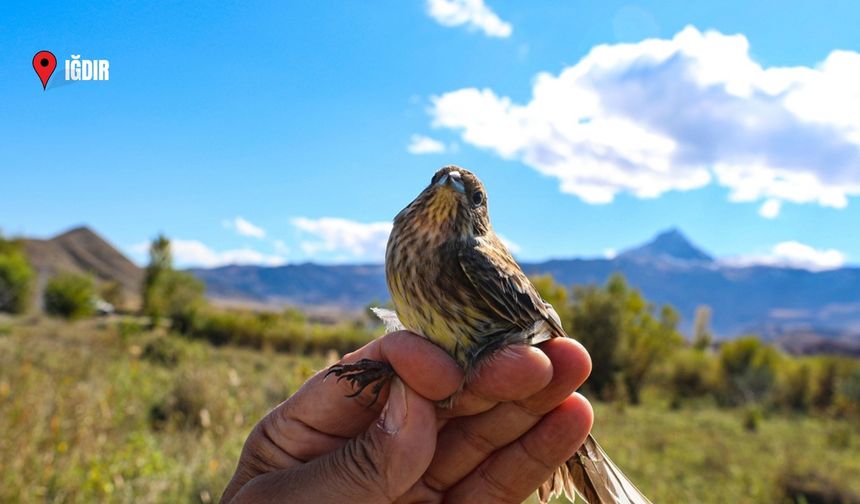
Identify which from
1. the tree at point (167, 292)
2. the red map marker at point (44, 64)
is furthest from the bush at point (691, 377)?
the red map marker at point (44, 64)

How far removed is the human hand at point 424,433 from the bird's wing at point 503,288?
200 millimetres

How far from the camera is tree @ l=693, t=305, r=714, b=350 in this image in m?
42.6

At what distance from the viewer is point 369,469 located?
2.26 metres

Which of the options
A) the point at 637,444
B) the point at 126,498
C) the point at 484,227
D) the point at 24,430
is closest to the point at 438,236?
the point at 484,227

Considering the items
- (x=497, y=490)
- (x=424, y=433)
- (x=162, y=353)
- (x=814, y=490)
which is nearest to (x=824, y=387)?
(x=814, y=490)

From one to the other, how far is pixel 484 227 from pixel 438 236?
0.34m

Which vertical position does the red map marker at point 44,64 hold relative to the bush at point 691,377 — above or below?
above

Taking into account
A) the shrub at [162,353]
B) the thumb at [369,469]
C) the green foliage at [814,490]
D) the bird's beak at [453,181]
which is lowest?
the green foliage at [814,490]

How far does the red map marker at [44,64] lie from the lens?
21.9 feet

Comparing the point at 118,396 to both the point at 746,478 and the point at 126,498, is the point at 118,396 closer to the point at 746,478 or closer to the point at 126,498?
the point at 126,498

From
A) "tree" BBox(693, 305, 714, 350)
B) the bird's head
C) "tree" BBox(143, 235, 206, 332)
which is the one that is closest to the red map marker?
the bird's head

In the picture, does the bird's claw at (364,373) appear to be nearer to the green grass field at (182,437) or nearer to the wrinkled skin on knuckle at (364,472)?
the wrinkled skin on knuckle at (364,472)

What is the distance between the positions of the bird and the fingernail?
0.12 metres

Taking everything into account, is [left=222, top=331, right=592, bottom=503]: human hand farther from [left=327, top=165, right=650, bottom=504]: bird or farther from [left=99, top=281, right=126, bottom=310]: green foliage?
[left=99, top=281, right=126, bottom=310]: green foliage
